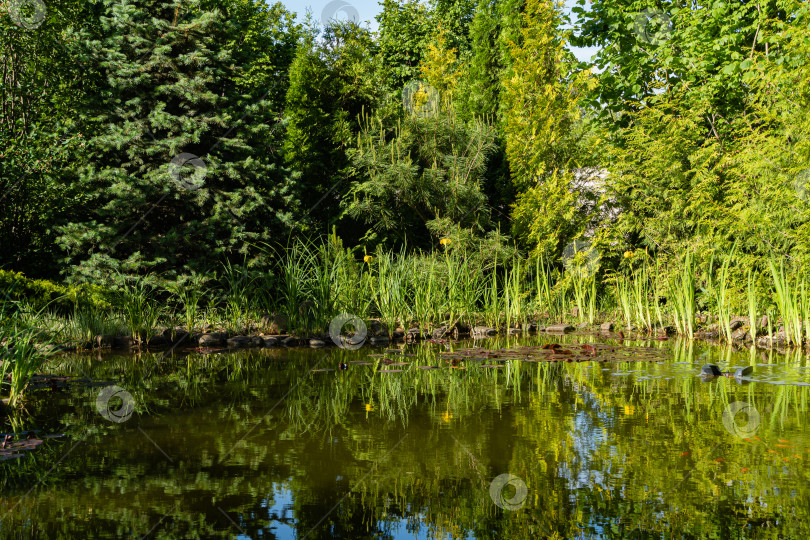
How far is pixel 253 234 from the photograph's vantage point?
9516 millimetres

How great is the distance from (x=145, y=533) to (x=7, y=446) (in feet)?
4.88

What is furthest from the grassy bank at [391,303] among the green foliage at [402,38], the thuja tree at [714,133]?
the green foliage at [402,38]

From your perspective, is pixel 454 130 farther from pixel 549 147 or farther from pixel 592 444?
pixel 592 444

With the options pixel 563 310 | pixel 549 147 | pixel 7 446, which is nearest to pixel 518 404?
pixel 7 446
